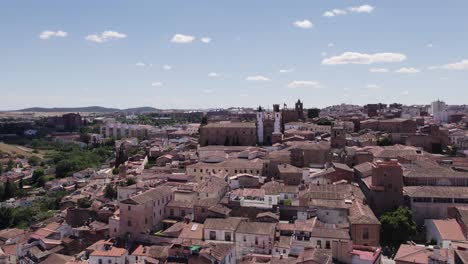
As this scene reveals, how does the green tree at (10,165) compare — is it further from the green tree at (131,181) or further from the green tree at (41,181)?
the green tree at (131,181)

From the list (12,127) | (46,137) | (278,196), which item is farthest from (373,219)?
(12,127)

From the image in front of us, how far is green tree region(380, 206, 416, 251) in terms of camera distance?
2478cm

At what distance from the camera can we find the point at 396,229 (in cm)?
2477

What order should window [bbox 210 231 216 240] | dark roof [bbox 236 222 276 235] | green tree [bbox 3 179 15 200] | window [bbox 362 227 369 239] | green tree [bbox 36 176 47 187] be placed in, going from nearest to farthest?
1. window [bbox 362 227 369 239]
2. dark roof [bbox 236 222 276 235]
3. window [bbox 210 231 216 240]
4. green tree [bbox 3 179 15 200]
5. green tree [bbox 36 176 47 187]

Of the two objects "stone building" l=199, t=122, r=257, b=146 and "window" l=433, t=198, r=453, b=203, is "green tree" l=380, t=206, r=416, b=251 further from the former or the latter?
"stone building" l=199, t=122, r=257, b=146

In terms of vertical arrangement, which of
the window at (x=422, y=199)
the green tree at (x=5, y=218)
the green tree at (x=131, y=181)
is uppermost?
the window at (x=422, y=199)

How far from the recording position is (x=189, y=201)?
28.3 meters

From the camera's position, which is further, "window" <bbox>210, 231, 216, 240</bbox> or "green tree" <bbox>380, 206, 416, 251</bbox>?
"green tree" <bbox>380, 206, 416, 251</bbox>

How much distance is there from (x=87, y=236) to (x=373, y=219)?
54.2 feet

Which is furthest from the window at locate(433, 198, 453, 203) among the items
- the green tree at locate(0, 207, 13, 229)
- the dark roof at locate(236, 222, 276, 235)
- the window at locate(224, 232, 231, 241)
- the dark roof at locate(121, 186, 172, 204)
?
the green tree at locate(0, 207, 13, 229)

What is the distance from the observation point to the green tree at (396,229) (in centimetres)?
2478

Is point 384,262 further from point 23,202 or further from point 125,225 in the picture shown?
point 23,202

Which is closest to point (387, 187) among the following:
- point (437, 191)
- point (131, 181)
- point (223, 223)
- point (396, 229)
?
point (437, 191)

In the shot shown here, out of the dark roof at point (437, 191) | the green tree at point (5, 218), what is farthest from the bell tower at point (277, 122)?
the green tree at point (5, 218)
